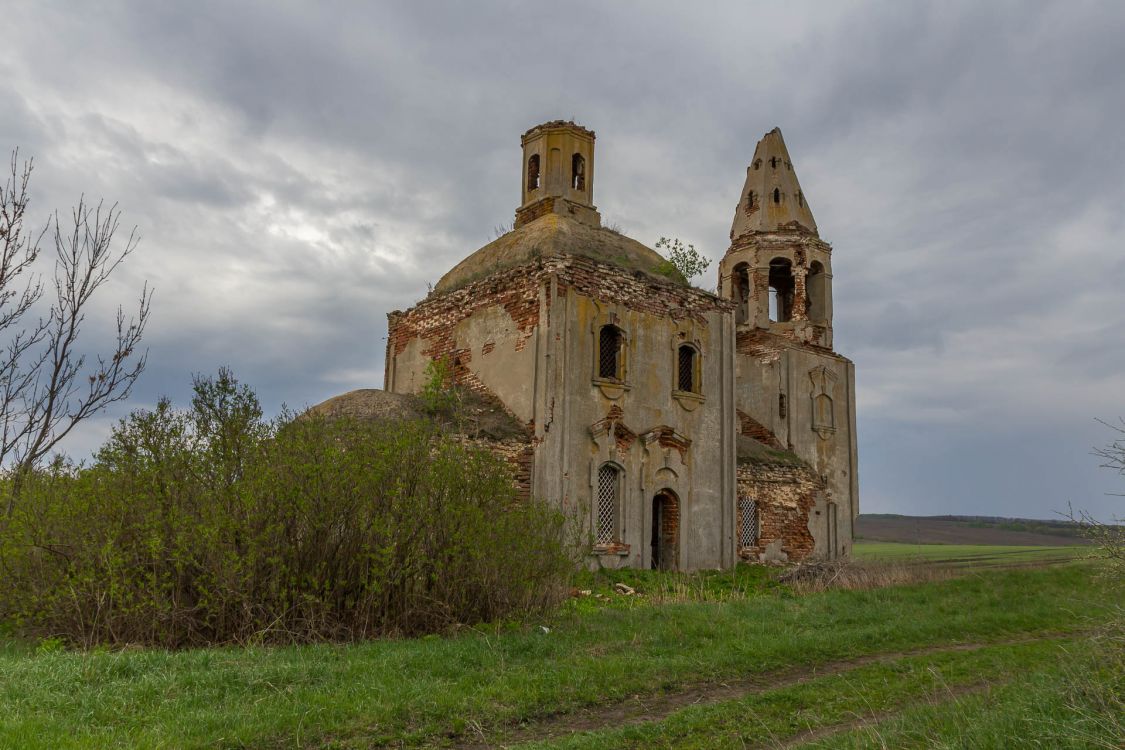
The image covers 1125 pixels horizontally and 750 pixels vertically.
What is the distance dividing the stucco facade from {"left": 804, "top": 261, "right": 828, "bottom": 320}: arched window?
4.88 meters

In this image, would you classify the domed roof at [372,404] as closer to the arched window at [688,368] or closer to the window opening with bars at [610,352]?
the window opening with bars at [610,352]

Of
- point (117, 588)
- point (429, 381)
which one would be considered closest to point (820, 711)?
point (117, 588)

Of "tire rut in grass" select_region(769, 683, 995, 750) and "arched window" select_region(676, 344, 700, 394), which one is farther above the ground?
"arched window" select_region(676, 344, 700, 394)

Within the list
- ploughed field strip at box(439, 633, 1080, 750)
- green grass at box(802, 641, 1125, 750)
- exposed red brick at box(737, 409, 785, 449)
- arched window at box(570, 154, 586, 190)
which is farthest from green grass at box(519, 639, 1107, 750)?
exposed red brick at box(737, 409, 785, 449)

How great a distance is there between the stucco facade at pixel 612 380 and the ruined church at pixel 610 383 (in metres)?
0.04

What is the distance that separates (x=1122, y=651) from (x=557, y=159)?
18976 mm

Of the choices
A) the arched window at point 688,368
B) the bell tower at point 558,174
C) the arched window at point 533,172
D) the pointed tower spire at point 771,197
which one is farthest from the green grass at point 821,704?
the pointed tower spire at point 771,197

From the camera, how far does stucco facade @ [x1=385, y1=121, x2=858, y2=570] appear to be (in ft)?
57.3

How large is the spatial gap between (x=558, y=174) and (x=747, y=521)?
10.8 meters

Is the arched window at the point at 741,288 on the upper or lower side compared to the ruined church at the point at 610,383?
upper

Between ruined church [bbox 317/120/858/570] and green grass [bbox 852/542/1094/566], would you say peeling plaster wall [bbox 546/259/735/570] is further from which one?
green grass [bbox 852/542/1094/566]

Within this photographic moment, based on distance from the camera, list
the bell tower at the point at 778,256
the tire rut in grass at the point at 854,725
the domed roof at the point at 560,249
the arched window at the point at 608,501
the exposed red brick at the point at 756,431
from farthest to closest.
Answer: the bell tower at the point at 778,256
the exposed red brick at the point at 756,431
the domed roof at the point at 560,249
the arched window at the point at 608,501
the tire rut in grass at the point at 854,725

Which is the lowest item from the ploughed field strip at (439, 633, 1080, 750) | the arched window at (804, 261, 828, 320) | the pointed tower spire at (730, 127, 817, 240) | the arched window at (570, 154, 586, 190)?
the ploughed field strip at (439, 633, 1080, 750)

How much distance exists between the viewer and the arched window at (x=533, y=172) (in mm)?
23344
